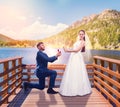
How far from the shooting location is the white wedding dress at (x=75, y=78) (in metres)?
8.64

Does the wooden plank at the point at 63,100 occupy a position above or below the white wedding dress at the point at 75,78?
below

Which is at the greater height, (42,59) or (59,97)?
(42,59)

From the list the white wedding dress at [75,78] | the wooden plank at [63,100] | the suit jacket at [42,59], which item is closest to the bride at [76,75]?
the white wedding dress at [75,78]

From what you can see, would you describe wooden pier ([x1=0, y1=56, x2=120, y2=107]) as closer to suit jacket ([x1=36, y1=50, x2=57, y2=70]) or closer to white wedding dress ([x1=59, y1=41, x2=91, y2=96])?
white wedding dress ([x1=59, y1=41, x2=91, y2=96])

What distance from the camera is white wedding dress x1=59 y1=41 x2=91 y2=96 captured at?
8641mm

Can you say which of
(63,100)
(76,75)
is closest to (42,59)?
(76,75)

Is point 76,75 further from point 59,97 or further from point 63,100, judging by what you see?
point 63,100

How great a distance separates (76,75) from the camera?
8703 mm

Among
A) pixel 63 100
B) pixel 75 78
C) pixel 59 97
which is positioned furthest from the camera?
pixel 75 78

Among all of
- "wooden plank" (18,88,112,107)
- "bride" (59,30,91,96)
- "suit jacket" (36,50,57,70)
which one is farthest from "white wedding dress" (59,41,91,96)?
"suit jacket" (36,50,57,70)

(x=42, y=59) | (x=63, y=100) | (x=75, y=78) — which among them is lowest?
(x=63, y=100)

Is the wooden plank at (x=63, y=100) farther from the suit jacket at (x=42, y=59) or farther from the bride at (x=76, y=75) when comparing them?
the suit jacket at (x=42, y=59)

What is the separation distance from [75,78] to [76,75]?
10 centimetres

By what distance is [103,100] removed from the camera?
8125 mm
